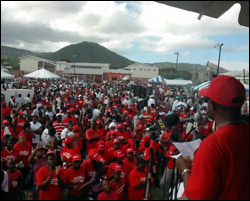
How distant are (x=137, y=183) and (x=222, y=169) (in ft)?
10.1

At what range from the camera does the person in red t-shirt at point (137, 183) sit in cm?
411

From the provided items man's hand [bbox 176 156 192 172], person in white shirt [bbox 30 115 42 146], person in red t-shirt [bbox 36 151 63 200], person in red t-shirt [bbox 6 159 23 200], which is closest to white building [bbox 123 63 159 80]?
person in white shirt [bbox 30 115 42 146]

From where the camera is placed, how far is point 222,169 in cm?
128

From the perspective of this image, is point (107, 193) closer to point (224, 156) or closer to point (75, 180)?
point (75, 180)

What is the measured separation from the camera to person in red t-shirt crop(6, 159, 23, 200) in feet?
12.8

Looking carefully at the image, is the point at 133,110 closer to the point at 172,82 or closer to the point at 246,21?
the point at 246,21

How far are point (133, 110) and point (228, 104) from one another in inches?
358

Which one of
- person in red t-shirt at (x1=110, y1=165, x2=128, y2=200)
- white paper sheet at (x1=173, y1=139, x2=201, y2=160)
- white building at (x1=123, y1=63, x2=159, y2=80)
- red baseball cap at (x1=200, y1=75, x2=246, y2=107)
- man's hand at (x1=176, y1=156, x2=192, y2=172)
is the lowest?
person in red t-shirt at (x1=110, y1=165, x2=128, y2=200)

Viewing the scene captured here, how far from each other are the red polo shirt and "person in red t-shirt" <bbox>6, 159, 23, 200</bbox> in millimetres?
3494

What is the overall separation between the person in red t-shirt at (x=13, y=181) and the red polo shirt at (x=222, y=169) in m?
3.49

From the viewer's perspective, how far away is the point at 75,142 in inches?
249

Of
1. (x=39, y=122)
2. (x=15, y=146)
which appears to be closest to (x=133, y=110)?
(x=39, y=122)

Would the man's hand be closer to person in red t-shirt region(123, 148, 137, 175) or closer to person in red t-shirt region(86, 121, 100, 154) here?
person in red t-shirt region(123, 148, 137, 175)

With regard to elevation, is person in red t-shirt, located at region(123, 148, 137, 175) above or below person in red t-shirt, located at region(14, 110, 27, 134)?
below
